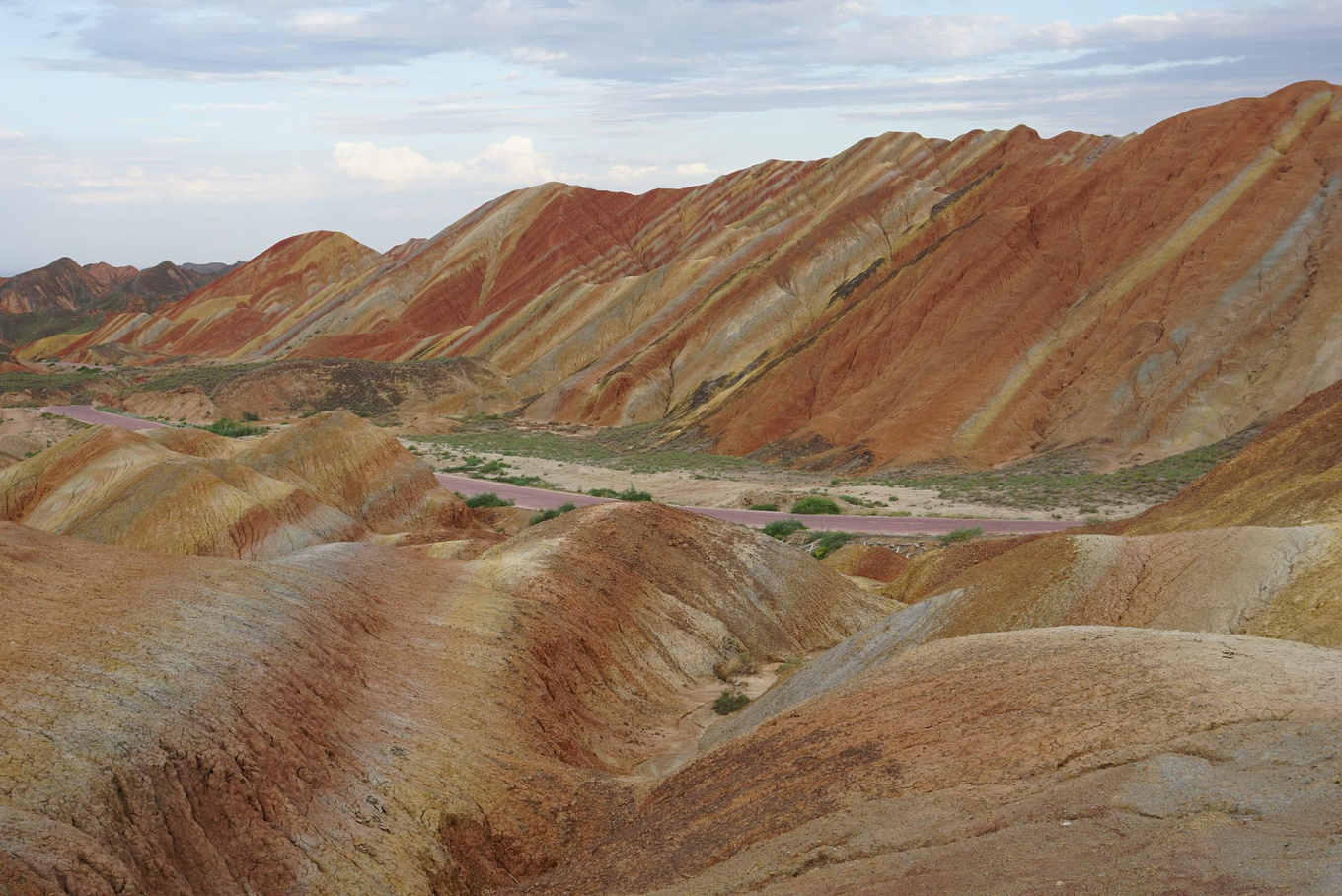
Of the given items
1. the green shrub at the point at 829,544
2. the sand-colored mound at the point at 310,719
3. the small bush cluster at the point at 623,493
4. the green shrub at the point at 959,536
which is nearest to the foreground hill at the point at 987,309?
the small bush cluster at the point at 623,493

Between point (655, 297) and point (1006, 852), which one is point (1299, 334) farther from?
point (655, 297)

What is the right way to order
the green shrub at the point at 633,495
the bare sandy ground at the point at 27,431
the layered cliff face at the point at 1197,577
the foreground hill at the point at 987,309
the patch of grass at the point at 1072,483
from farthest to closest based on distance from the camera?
1. the foreground hill at the point at 987,309
2. the bare sandy ground at the point at 27,431
3. the green shrub at the point at 633,495
4. the patch of grass at the point at 1072,483
5. the layered cliff face at the point at 1197,577

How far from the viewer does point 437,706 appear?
39.7ft

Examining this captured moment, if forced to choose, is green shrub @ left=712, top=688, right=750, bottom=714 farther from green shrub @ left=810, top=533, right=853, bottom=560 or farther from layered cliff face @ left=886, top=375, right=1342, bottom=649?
green shrub @ left=810, top=533, right=853, bottom=560

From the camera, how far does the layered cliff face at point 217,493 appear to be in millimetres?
22125

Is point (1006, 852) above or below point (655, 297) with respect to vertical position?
below

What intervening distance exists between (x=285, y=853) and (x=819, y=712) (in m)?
5.18

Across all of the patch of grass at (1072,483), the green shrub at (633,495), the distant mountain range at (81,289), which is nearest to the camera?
the patch of grass at (1072,483)

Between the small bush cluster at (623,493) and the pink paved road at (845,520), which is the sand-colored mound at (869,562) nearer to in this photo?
the pink paved road at (845,520)

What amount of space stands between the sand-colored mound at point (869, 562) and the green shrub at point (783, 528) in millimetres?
2936

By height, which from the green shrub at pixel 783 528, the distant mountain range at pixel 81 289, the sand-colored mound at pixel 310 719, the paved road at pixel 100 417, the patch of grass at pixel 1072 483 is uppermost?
the distant mountain range at pixel 81 289

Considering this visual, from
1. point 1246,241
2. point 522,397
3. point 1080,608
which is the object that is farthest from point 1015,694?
point 522,397

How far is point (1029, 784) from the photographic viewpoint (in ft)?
26.5

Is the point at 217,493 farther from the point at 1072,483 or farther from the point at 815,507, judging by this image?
the point at 1072,483
